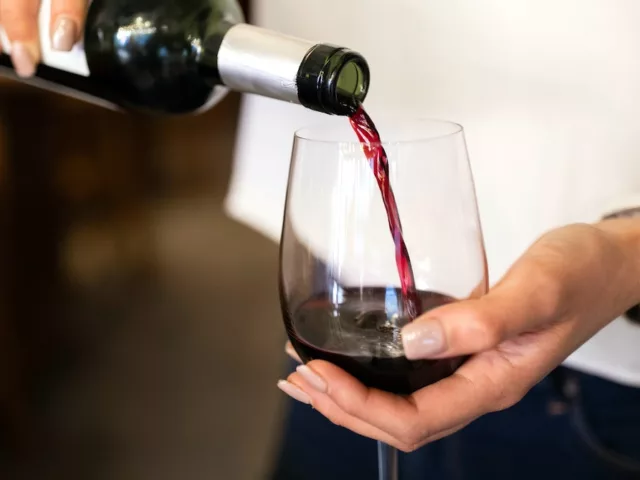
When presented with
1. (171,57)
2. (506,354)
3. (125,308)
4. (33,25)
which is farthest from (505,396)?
(125,308)

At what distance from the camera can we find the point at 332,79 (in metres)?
0.48

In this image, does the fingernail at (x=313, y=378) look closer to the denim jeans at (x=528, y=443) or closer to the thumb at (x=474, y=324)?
the thumb at (x=474, y=324)

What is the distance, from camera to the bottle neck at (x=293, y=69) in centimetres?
49

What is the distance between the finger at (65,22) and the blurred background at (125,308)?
1.17 m

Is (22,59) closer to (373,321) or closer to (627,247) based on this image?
(373,321)

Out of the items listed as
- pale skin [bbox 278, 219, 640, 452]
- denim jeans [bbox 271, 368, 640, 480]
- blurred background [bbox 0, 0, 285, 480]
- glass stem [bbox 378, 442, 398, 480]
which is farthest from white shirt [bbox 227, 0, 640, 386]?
blurred background [bbox 0, 0, 285, 480]

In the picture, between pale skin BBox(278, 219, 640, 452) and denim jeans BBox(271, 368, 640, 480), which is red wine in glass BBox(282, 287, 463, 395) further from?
denim jeans BBox(271, 368, 640, 480)

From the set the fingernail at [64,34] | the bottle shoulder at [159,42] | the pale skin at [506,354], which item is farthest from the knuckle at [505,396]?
the fingernail at [64,34]

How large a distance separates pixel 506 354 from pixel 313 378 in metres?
0.15

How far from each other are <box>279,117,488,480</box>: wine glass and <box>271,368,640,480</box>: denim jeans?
0.84 feet

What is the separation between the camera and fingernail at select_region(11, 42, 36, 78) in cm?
61

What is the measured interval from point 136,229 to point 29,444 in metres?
0.89

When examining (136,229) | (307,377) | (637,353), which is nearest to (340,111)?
(307,377)

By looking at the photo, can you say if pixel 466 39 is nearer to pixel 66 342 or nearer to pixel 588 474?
pixel 588 474
